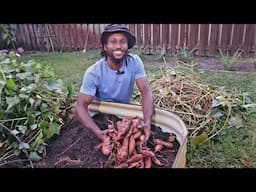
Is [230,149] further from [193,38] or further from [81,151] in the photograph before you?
[193,38]

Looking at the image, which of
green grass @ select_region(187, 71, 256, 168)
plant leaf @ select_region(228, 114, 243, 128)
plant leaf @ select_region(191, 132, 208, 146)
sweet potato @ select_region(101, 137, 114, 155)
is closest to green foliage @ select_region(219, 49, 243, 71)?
green grass @ select_region(187, 71, 256, 168)

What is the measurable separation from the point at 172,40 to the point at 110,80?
98 centimetres

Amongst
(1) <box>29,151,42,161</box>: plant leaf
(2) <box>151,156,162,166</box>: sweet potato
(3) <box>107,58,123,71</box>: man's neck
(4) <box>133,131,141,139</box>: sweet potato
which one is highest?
(3) <box>107,58,123,71</box>: man's neck

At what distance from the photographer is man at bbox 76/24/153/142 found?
90cm

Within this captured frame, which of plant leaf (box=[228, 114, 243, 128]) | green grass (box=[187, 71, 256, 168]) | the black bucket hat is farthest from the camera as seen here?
plant leaf (box=[228, 114, 243, 128])

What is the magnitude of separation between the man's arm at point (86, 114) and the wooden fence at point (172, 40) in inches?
23.7

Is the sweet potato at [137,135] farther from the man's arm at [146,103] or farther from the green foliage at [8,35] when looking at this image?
the green foliage at [8,35]

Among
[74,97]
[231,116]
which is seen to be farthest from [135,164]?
[231,116]

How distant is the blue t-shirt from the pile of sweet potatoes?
142 millimetres

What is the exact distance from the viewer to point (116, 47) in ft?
2.90

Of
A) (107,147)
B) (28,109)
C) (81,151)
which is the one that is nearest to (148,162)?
(107,147)

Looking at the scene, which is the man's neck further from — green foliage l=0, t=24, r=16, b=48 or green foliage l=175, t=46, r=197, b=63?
green foliage l=175, t=46, r=197, b=63

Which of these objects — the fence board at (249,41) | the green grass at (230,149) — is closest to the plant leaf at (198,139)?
the green grass at (230,149)

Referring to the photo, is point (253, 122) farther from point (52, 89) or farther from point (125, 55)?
point (52, 89)
